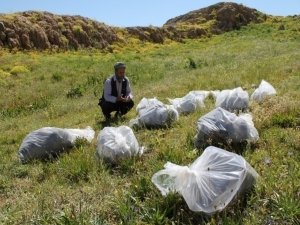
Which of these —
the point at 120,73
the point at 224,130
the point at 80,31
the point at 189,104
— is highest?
the point at 120,73

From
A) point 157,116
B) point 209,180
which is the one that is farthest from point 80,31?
point 209,180

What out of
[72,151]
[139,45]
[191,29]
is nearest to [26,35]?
[139,45]

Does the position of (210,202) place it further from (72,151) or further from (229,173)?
(72,151)

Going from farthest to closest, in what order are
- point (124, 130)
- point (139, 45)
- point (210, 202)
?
1. point (139, 45)
2. point (124, 130)
3. point (210, 202)

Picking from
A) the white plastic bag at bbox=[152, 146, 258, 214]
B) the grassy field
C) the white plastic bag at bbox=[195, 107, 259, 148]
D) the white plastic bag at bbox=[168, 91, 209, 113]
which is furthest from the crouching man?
the white plastic bag at bbox=[152, 146, 258, 214]

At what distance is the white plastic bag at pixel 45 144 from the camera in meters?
6.22

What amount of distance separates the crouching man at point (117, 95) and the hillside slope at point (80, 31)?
1899 cm

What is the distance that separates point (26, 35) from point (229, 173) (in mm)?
24938

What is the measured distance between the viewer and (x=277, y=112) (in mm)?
5957

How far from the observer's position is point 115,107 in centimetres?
837

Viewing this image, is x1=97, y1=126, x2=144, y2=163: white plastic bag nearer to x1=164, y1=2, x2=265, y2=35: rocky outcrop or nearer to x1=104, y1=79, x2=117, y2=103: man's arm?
x1=104, y1=79, x2=117, y2=103: man's arm

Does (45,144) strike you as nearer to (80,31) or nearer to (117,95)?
(117,95)

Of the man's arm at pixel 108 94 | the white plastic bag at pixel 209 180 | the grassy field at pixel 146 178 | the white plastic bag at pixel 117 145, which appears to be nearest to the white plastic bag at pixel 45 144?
the grassy field at pixel 146 178

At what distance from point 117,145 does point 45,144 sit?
1.33m
